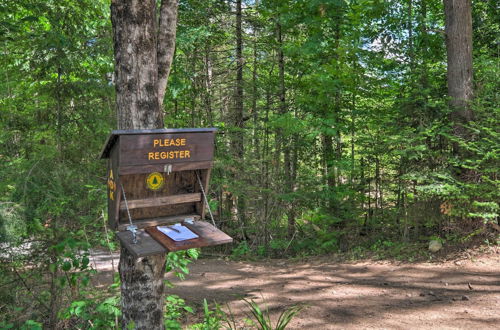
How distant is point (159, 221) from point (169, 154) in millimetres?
655

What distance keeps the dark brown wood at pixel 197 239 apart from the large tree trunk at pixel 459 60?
6580 mm

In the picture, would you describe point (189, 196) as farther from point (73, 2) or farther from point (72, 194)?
point (73, 2)

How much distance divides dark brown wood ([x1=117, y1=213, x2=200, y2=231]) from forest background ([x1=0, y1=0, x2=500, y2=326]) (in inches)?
32.4

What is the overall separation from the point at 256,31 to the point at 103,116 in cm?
814

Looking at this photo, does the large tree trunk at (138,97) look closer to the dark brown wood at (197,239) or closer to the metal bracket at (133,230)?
the metal bracket at (133,230)

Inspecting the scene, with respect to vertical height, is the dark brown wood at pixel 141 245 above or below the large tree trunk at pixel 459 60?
below

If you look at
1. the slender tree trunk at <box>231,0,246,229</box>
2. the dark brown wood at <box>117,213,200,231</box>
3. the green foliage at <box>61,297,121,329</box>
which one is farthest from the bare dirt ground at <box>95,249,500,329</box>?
the slender tree trunk at <box>231,0,246,229</box>

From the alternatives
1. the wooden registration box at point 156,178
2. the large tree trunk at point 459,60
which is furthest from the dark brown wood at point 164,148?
the large tree trunk at point 459,60

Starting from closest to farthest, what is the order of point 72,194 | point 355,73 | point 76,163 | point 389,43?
1. point 72,194
2. point 76,163
3. point 355,73
4. point 389,43

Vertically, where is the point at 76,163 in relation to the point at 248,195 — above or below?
above

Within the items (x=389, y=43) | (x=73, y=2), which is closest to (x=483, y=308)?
(x=389, y=43)

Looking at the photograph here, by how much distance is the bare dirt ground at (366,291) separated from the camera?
4961 millimetres

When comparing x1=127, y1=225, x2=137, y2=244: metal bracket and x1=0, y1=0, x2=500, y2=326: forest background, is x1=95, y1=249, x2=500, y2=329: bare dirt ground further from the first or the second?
x1=127, y1=225, x2=137, y2=244: metal bracket

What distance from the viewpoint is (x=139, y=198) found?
3.49 meters
